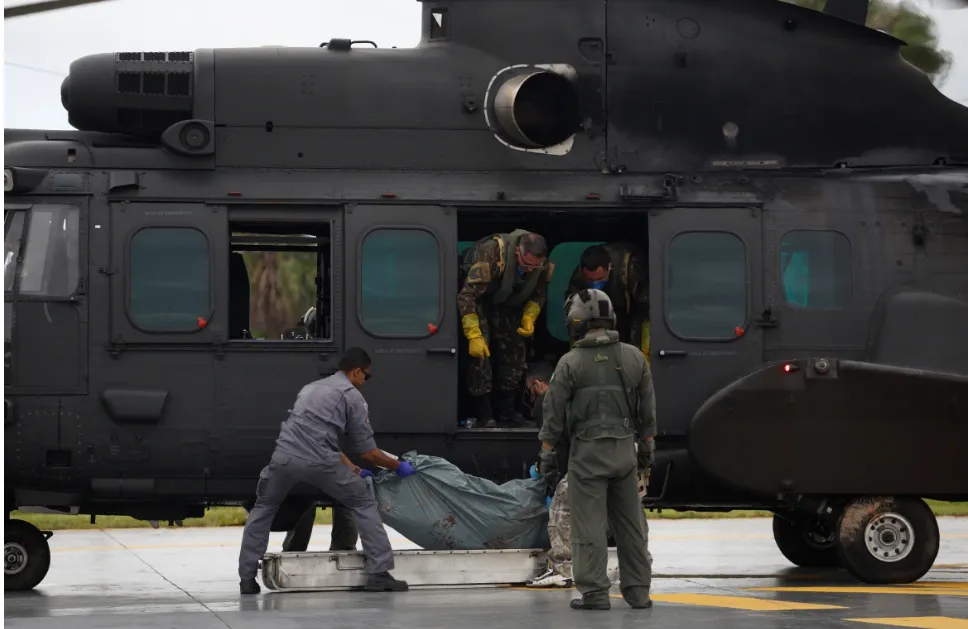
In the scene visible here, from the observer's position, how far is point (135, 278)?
33.9 ft

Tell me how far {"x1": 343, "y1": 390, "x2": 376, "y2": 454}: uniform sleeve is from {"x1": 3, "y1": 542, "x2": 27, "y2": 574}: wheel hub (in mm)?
2651

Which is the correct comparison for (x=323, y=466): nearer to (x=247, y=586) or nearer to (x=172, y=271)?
(x=247, y=586)

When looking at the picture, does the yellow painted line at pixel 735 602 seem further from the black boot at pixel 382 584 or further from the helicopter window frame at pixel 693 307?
the helicopter window frame at pixel 693 307

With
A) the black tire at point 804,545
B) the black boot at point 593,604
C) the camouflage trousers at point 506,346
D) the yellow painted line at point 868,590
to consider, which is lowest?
the black tire at point 804,545

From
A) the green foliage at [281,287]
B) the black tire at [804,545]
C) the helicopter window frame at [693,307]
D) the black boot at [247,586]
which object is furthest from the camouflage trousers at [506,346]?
the green foliage at [281,287]

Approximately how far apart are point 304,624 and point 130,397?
3.28 meters

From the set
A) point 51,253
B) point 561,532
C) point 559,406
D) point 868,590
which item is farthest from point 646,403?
point 51,253

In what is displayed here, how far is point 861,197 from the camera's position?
1084cm

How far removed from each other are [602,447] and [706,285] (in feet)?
8.22

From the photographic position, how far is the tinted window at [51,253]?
10219mm

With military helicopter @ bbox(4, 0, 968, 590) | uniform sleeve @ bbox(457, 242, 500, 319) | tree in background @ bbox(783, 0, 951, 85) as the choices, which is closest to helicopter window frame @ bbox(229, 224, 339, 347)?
military helicopter @ bbox(4, 0, 968, 590)

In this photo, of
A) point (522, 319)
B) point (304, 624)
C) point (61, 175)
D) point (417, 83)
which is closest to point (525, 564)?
point (522, 319)

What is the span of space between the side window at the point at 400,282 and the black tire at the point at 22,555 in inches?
112

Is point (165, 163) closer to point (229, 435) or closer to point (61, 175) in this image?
point (61, 175)
